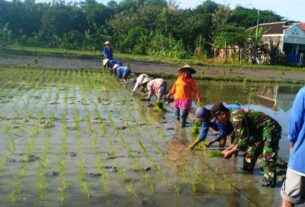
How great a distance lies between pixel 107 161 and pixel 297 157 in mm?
3188

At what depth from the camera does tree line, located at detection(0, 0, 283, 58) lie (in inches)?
1382

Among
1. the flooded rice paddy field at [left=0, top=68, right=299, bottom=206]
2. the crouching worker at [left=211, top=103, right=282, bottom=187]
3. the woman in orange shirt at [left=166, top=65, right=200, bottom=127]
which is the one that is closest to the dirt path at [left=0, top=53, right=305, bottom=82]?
the flooded rice paddy field at [left=0, top=68, right=299, bottom=206]

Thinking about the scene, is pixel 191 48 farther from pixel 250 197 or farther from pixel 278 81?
pixel 250 197

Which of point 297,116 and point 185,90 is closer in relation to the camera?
point 297,116

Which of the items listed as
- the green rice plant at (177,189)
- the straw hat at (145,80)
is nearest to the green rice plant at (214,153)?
the green rice plant at (177,189)

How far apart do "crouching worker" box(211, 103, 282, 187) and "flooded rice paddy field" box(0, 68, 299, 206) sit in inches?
9.9

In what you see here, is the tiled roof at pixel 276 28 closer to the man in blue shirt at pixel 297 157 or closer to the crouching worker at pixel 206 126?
the crouching worker at pixel 206 126

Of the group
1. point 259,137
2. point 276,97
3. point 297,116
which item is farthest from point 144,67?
point 297,116

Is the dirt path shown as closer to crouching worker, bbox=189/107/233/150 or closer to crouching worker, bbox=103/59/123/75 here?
crouching worker, bbox=103/59/123/75

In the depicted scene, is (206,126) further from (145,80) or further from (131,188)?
(145,80)

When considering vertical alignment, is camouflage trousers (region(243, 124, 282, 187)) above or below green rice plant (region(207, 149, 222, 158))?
above

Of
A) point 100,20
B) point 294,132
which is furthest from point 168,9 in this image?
point 294,132

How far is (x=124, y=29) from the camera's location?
135 ft

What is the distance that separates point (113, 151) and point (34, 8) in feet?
126
